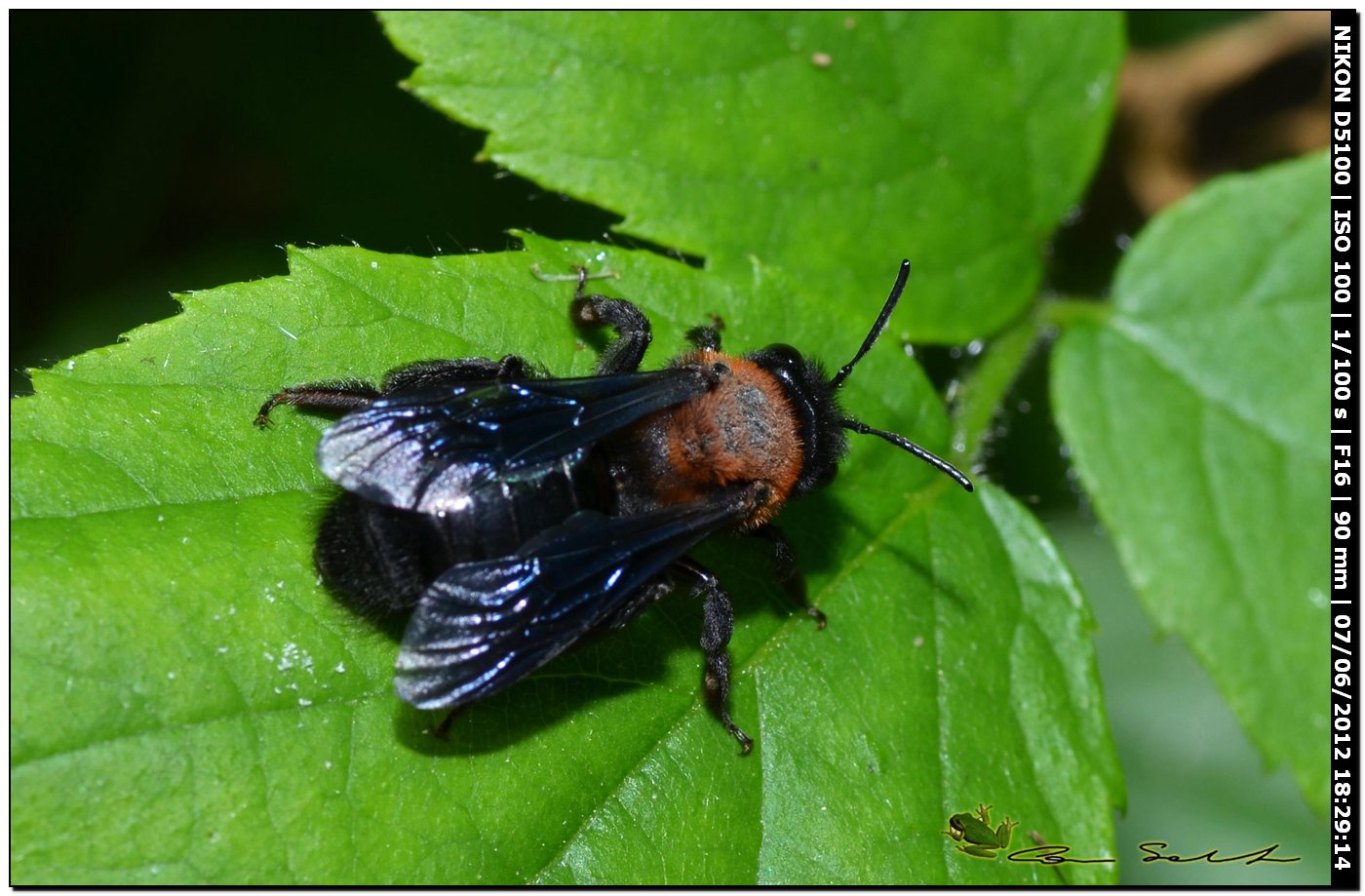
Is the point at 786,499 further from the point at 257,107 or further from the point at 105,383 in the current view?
the point at 257,107

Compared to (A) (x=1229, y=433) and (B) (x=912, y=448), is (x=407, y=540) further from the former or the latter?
(A) (x=1229, y=433)

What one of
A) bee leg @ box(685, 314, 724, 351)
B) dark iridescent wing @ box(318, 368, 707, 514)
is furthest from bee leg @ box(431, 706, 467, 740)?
bee leg @ box(685, 314, 724, 351)

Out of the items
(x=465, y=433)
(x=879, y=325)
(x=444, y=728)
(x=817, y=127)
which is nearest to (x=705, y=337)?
(x=879, y=325)

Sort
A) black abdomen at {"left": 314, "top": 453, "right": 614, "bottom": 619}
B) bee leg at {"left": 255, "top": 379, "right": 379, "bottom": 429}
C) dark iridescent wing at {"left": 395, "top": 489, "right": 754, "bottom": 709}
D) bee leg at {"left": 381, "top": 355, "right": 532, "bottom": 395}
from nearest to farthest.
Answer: dark iridescent wing at {"left": 395, "top": 489, "right": 754, "bottom": 709} < black abdomen at {"left": 314, "top": 453, "right": 614, "bottom": 619} < bee leg at {"left": 255, "top": 379, "right": 379, "bottom": 429} < bee leg at {"left": 381, "top": 355, "right": 532, "bottom": 395}

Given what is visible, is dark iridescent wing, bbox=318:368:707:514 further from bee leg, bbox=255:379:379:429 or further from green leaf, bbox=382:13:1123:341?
green leaf, bbox=382:13:1123:341

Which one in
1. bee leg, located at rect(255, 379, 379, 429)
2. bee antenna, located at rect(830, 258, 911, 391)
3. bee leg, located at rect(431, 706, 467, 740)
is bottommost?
bee leg, located at rect(431, 706, 467, 740)

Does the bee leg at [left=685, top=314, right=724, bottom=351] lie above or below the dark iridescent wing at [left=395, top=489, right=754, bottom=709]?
above

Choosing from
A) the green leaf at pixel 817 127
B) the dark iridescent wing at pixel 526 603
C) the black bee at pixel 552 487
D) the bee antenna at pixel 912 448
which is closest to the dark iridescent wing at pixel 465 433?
the black bee at pixel 552 487
